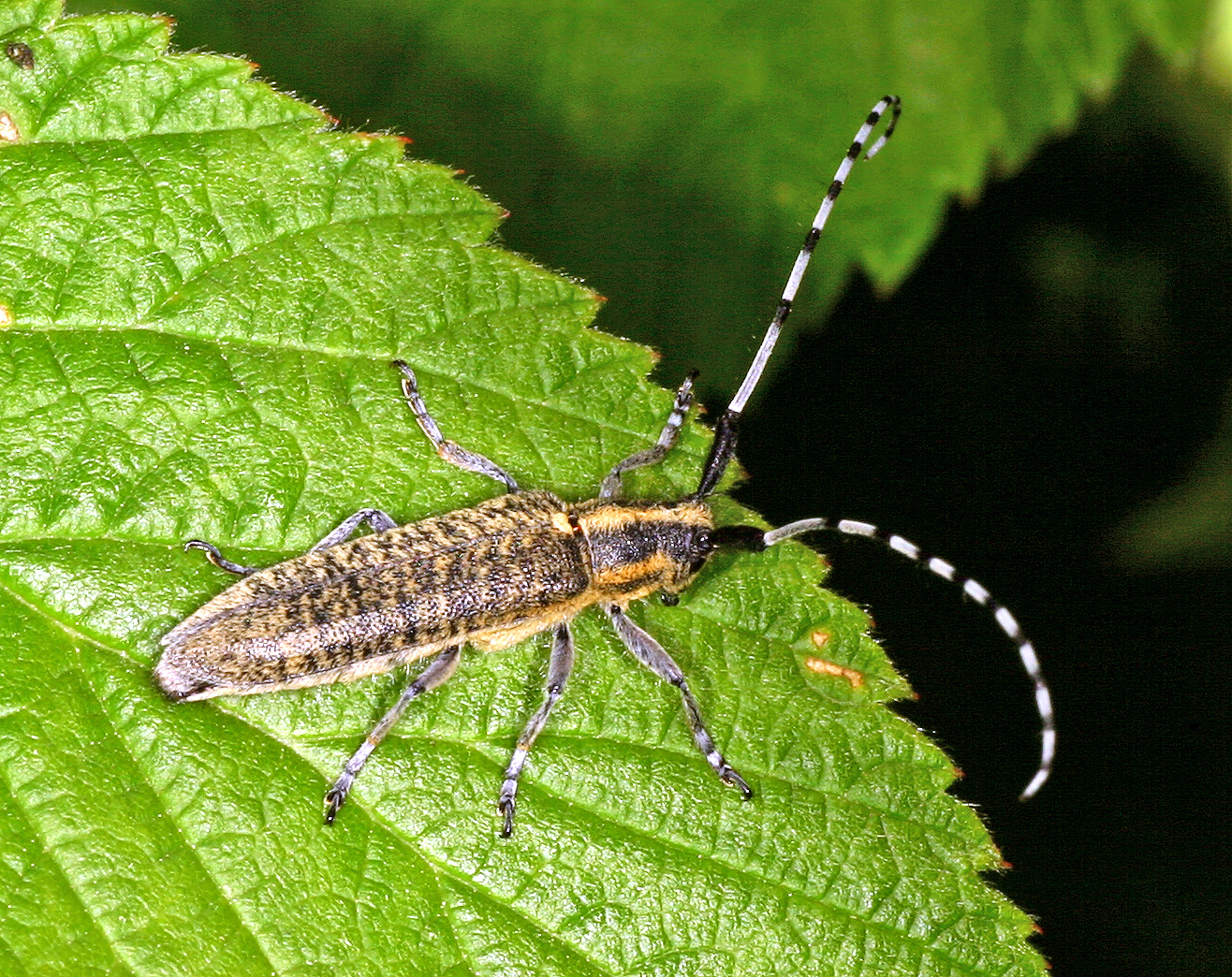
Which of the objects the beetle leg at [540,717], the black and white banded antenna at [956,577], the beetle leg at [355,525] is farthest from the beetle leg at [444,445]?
the black and white banded antenna at [956,577]

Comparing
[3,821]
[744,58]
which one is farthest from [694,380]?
[3,821]

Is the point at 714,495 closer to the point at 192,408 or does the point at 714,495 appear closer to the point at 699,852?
the point at 699,852

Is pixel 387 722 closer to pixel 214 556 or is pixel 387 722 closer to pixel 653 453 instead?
pixel 214 556

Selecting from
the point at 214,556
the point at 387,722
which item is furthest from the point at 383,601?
the point at 214,556

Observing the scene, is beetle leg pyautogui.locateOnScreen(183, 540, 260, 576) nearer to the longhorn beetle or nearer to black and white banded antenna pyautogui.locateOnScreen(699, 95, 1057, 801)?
the longhorn beetle

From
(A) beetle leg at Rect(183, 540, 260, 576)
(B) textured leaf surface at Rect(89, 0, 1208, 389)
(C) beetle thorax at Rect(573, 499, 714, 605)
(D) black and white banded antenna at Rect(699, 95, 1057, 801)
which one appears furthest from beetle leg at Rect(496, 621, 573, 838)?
(B) textured leaf surface at Rect(89, 0, 1208, 389)
